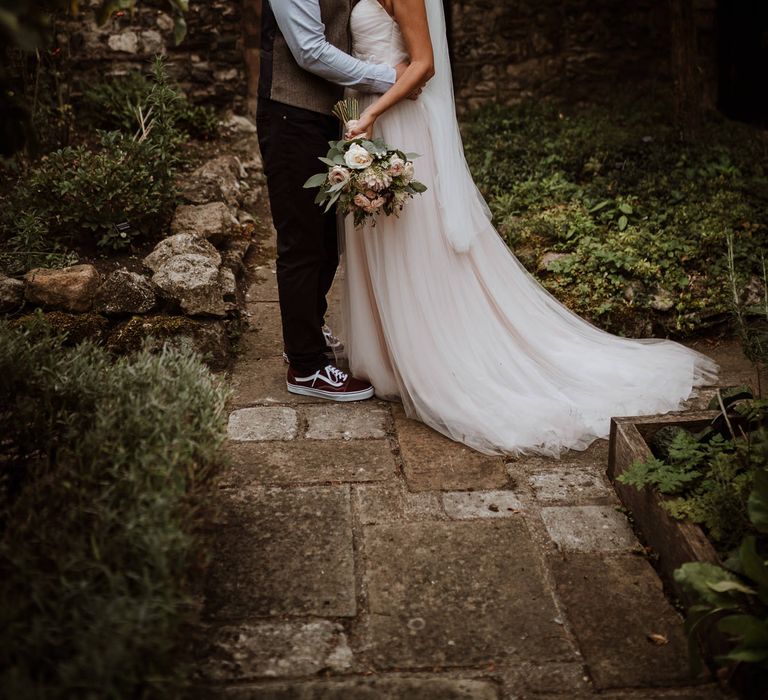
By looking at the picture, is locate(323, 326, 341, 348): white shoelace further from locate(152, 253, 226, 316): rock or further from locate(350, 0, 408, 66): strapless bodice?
locate(350, 0, 408, 66): strapless bodice

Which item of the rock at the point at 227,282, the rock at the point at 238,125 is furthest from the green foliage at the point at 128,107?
the rock at the point at 227,282

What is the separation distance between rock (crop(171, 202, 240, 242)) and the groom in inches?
49.8

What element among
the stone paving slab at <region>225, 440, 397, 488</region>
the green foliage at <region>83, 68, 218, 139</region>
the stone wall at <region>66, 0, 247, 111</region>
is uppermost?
the stone wall at <region>66, 0, 247, 111</region>

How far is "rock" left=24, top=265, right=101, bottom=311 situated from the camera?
159 inches

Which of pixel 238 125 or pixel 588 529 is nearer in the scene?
pixel 588 529

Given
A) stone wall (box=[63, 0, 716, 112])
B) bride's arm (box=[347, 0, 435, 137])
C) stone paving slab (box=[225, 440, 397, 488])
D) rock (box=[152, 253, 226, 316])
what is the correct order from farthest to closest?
stone wall (box=[63, 0, 716, 112])
rock (box=[152, 253, 226, 316])
bride's arm (box=[347, 0, 435, 137])
stone paving slab (box=[225, 440, 397, 488])

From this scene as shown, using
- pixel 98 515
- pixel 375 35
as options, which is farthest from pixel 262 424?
pixel 375 35

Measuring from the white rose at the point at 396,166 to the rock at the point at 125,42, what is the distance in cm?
507

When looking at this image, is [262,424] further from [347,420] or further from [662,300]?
[662,300]

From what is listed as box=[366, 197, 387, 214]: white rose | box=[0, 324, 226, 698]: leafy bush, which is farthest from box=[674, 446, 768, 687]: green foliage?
box=[366, 197, 387, 214]: white rose

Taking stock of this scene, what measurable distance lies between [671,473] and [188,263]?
2.63 meters

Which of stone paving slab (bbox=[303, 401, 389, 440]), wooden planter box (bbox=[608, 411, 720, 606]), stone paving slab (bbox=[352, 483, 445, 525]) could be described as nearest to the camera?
wooden planter box (bbox=[608, 411, 720, 606])

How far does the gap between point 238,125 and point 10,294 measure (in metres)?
3.86

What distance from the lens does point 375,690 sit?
6.79 ft
